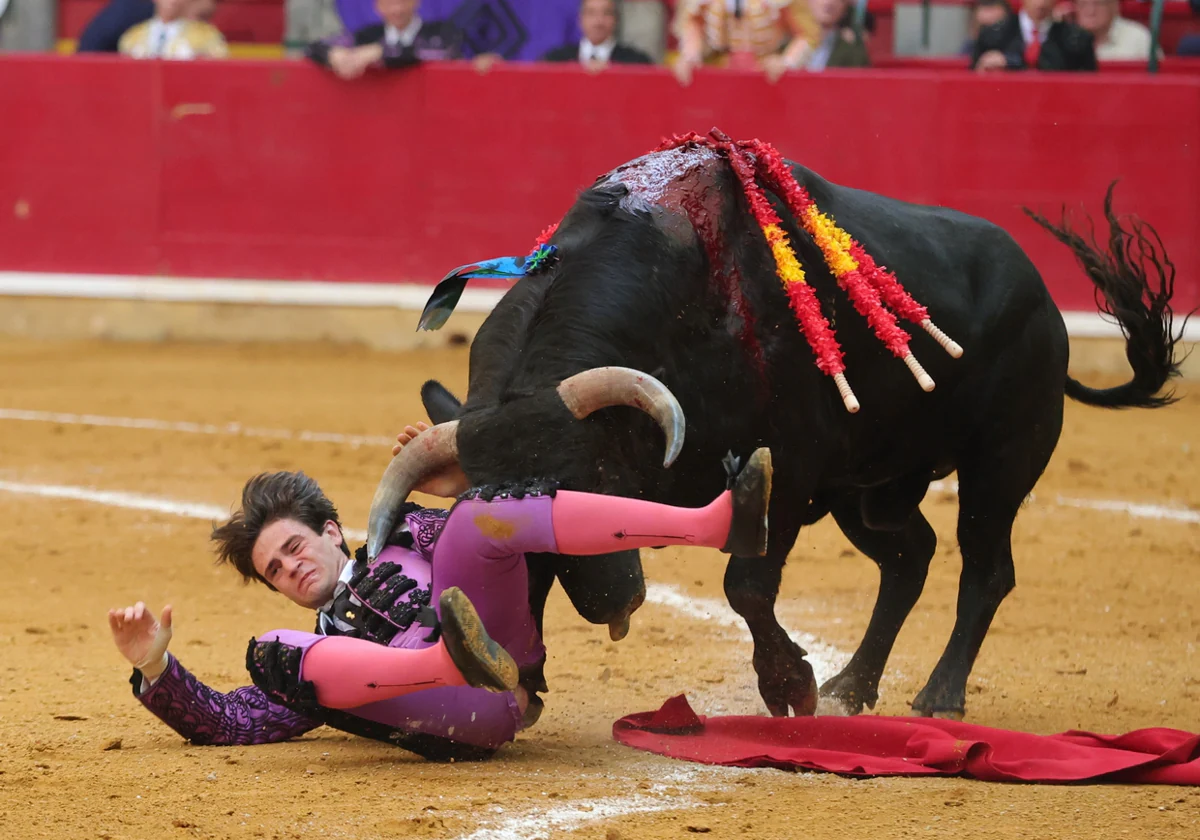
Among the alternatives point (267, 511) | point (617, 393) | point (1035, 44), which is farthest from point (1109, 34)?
point (267, 511)

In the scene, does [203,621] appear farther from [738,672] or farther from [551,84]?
[551,84]

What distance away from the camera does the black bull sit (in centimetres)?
358

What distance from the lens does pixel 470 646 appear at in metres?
3.05

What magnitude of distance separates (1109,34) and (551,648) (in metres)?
7.15

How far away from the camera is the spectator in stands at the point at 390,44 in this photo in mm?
10852

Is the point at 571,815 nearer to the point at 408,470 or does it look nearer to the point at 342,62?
the point at 408,470

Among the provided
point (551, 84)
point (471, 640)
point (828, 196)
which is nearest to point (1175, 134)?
point (551, 84)

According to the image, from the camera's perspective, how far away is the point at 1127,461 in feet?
26.7

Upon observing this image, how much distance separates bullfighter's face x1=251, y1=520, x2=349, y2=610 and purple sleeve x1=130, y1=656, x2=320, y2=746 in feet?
0.87

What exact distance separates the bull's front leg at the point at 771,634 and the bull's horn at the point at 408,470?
2.53 ft

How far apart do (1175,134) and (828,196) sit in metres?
6.47

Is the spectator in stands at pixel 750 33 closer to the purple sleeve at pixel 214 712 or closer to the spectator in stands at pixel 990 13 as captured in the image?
the spectator in stands at pixel 990 13

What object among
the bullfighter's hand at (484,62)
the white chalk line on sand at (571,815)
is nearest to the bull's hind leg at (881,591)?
the white chalk line on sand at (571,815)

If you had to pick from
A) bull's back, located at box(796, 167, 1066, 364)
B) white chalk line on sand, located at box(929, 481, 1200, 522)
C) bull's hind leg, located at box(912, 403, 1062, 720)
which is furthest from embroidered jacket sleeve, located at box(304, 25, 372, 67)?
bull's hind leg, located at box(912, 403, 1062, 720)
